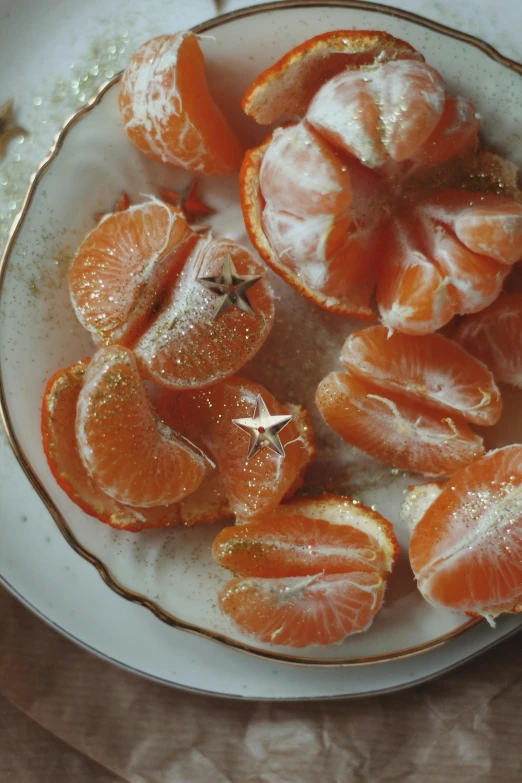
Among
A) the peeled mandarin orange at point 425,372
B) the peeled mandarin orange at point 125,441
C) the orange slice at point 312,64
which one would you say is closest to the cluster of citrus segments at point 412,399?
the peeled mandarin orange at point 425,372

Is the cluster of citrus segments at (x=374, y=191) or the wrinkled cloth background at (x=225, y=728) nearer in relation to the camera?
the cluster of citrus segments at (x=374, y=191)

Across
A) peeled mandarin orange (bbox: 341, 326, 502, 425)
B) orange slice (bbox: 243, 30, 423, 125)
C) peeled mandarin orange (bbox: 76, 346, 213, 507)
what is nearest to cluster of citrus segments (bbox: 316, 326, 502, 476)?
peeled mandarin orange (bbox: 341, 326, 502, 425)

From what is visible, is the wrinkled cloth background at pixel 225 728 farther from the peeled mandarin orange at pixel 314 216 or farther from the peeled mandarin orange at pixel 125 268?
the peeled mandarin orange at pixel 314 216

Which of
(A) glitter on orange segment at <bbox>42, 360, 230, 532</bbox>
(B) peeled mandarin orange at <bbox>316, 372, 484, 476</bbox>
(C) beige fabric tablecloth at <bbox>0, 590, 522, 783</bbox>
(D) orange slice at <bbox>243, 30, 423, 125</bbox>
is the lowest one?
(C) beige fabric tablecloth at <bbox>0, 590, 522, 783</bbox>

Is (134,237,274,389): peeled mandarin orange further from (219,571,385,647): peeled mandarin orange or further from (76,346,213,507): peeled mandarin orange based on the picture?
(219,571,385,647): peeled mandarin orange

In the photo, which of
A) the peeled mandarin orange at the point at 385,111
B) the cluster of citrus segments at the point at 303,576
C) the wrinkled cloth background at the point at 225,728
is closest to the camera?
the peeled mandarin orange at the point at 385,111

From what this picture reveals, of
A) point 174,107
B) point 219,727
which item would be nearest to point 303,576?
point 219,727

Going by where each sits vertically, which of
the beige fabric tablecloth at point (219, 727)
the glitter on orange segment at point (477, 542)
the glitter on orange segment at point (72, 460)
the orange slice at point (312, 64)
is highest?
the orange slice at point (312, 64)

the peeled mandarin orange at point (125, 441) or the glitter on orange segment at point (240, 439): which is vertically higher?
the peeled mandarin orange at point (125, 441)
